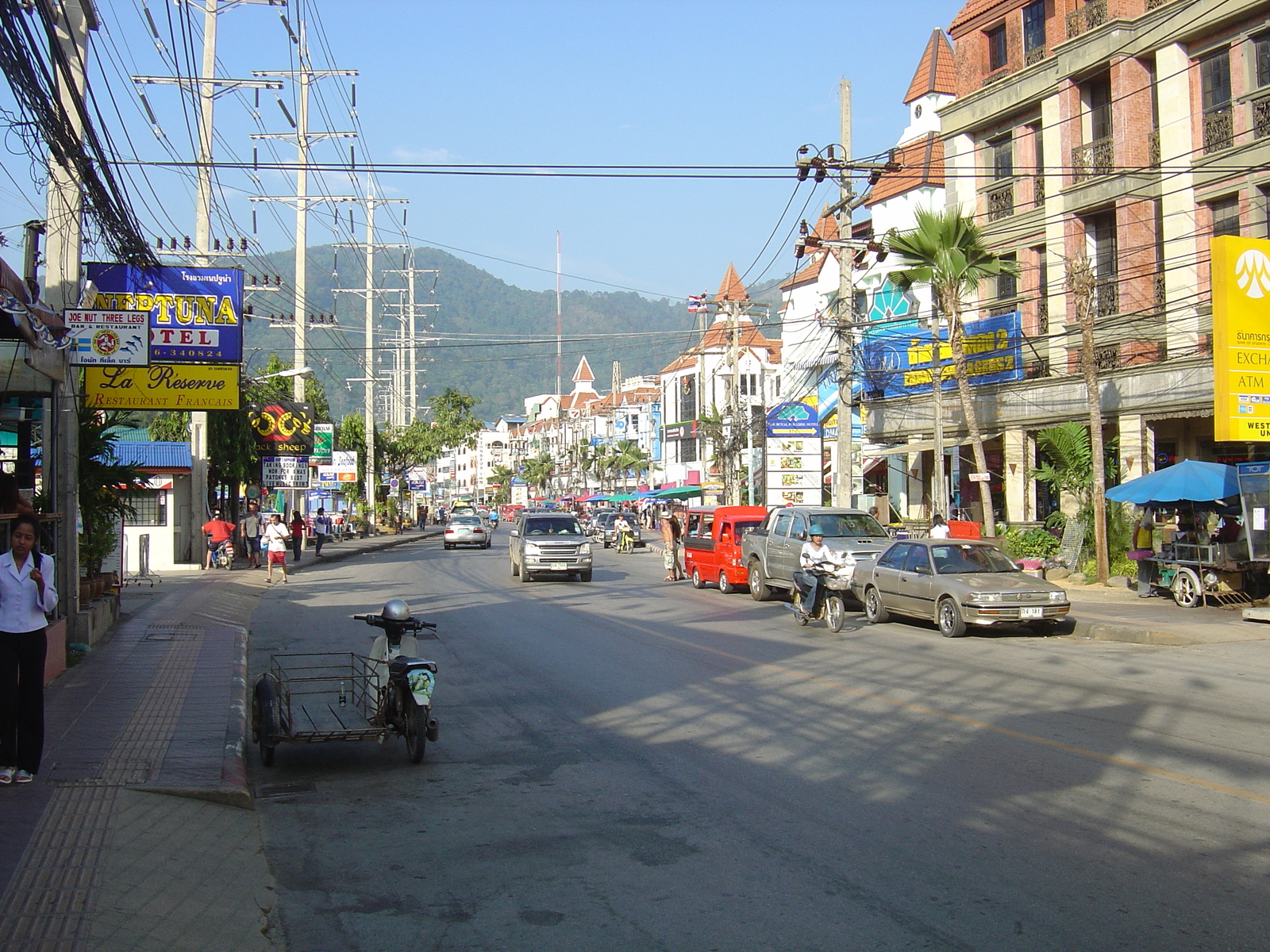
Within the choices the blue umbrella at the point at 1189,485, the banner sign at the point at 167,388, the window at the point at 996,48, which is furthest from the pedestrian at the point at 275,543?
the window at the point at 996,48

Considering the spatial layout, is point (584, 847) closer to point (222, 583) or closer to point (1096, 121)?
point (222, 583)

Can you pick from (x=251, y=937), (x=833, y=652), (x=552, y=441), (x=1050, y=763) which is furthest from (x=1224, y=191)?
(x=552, y=441)

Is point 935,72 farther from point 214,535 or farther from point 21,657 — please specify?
point 21,657

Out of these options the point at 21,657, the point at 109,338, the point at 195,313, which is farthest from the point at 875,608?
the point at 21,657

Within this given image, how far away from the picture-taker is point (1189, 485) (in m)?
20.6

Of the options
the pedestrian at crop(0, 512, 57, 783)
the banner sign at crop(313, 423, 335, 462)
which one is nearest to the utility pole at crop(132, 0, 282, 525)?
the banner sign at crop(313, 423, 335, 462)

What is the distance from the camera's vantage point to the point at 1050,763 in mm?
8531

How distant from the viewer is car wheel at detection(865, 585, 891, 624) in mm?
19703

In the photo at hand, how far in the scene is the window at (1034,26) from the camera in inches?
1213

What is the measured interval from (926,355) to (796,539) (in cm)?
1369

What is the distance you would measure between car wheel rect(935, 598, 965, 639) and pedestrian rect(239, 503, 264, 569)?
2321cm

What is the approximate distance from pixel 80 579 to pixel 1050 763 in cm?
1362

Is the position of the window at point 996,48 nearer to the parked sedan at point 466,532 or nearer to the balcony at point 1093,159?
the balcony at point 1093,159

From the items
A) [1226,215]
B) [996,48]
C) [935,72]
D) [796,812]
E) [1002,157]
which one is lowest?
[796,812]
